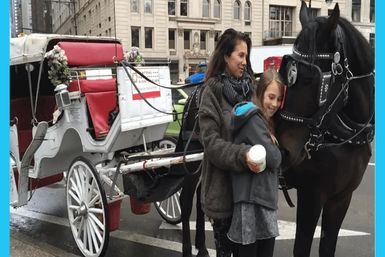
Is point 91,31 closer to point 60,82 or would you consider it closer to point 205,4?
point 205,4

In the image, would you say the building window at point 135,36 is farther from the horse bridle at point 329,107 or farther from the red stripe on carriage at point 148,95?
the horse bridle at point 329,107

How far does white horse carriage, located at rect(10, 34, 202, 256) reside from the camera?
415 centimetres

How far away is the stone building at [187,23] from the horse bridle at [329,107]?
33.8 m

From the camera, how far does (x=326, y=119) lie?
2578 mm

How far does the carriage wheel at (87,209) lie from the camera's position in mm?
4086

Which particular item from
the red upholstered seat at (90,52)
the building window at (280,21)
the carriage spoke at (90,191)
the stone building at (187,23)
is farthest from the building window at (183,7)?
the carriage spoke at (90,191)

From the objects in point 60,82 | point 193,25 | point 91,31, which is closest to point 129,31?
point 91,31

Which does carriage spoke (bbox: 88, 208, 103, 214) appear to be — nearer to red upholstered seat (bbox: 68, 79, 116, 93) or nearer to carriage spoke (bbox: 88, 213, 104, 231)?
carriage spoke (bbox: 88, 213, 104, 231)

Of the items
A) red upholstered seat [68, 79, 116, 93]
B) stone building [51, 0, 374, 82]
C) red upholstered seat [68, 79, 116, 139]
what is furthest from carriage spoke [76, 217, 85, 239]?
stone building [51, 0, 374, 82]

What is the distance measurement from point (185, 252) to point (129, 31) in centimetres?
3644

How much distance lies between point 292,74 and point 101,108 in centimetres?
257

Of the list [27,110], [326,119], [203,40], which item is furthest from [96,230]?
[203,40]

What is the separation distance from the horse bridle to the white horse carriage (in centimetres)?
146

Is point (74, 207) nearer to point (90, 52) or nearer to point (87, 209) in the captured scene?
point (87, 209)
